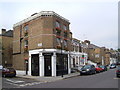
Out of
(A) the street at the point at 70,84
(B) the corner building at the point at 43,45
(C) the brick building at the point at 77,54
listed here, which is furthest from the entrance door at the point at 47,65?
(C) the brick building at the point at 77,54

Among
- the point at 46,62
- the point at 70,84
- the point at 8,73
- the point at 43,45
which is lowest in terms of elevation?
the point at 8,73

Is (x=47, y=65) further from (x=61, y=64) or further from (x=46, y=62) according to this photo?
(x=61, y=64)

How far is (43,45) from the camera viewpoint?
24.0 metres

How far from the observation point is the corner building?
78.2 ft

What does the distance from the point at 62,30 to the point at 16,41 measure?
9202 mm

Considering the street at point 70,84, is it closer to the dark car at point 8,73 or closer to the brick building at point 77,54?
the dark car at point 8,73

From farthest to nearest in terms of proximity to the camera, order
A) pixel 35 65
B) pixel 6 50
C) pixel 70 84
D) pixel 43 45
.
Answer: pixel 6 50
pixel 35 65
pixel 43 45
pixel 70 84

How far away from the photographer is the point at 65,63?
2727cm

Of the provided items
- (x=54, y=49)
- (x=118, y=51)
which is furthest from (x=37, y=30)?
(x=118, y=51)

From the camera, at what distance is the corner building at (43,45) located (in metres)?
23.8

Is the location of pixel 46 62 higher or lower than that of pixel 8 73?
higher

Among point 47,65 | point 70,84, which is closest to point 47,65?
point 47,65

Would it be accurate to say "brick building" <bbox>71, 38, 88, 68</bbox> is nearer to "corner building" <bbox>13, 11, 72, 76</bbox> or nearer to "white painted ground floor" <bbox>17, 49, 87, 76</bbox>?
"corner building" <bbox>13, 11, 72, 76</bbox>

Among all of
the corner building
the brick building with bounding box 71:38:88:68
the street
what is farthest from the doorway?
the brick building with bounding box 71:38:88:68
